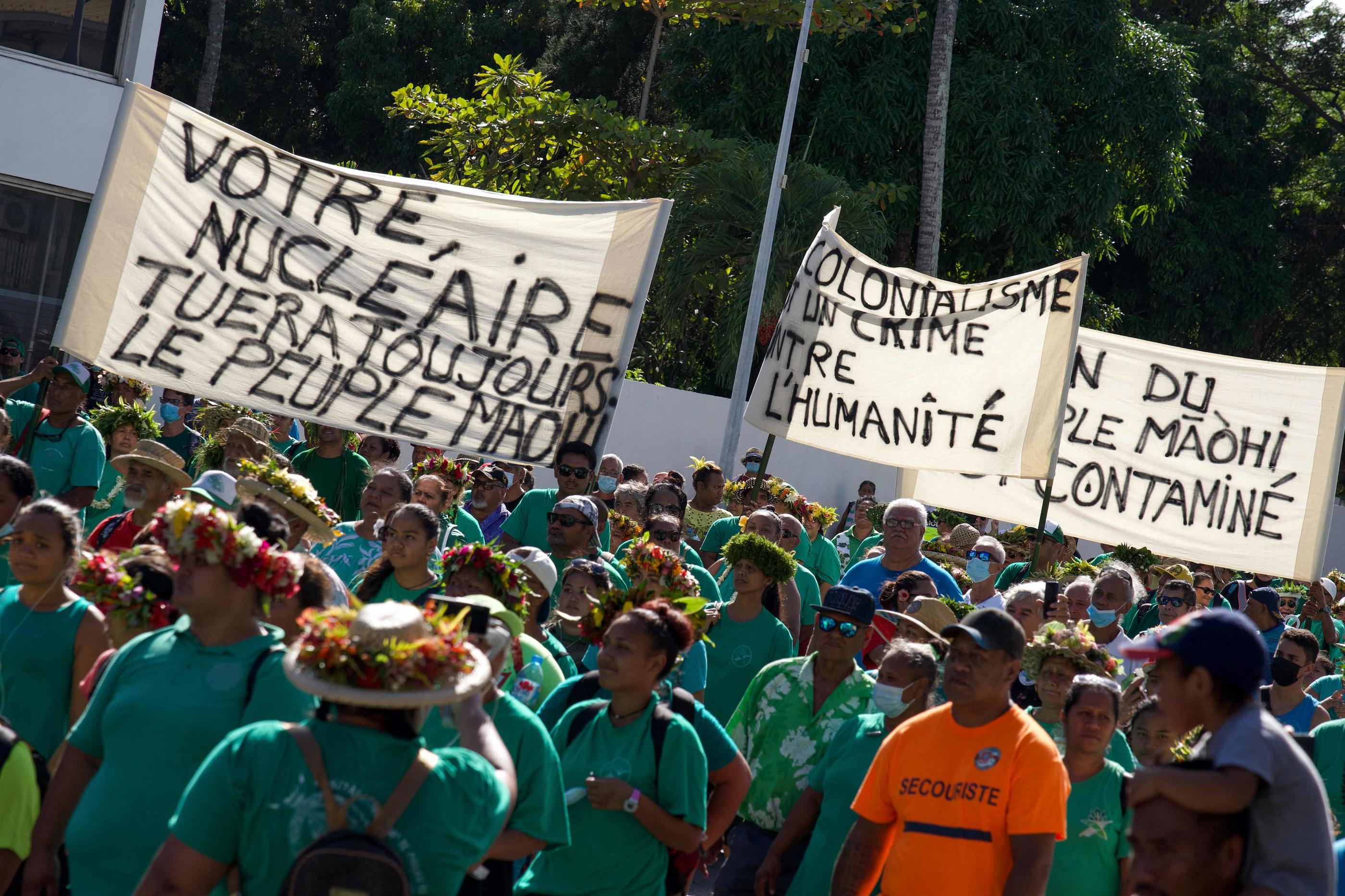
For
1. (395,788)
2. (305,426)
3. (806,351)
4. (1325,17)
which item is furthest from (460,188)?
(1325,17)

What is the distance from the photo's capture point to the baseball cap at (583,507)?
6.90 m

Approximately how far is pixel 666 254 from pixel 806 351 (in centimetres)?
1289

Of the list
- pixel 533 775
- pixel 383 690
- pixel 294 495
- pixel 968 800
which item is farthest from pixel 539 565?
pixel 383 690

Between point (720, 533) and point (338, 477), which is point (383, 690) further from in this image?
point (720, 533)

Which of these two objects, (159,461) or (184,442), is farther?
(184,442)

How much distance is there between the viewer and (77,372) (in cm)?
822

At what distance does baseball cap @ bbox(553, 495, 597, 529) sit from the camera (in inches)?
272

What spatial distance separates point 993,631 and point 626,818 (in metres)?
1.22

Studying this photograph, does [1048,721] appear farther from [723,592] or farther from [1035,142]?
[1035,142]

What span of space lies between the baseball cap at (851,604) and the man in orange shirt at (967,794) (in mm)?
1352

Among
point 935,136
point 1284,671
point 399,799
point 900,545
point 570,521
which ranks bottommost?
point 399,799

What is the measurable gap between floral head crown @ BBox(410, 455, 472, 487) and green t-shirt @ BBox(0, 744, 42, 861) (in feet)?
16.8

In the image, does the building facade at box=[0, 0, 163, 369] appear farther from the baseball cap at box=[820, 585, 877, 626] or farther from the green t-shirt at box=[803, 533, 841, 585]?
the baseball cap at box=[820, 585, 877, 626]

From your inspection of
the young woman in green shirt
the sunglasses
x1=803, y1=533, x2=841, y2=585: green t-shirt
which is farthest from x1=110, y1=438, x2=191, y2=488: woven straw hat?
x1=803, y1=533, x2=841, y2=585: green t-shirt
